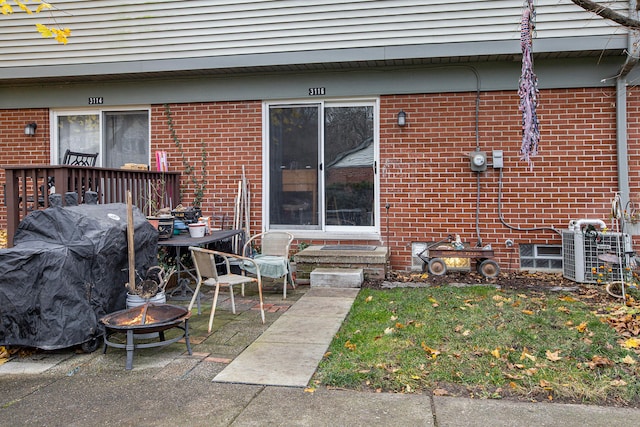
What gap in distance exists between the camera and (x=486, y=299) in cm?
542

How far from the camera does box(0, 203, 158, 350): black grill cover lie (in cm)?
379

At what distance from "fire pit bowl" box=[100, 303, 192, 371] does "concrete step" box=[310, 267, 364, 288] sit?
2484 millimetres

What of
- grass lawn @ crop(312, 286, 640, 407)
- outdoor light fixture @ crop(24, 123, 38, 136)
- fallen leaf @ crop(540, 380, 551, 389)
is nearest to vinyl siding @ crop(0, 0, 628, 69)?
outdoor light fixture @ crop(24, 123, 38, 136)

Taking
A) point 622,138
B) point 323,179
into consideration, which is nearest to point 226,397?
point 323,179

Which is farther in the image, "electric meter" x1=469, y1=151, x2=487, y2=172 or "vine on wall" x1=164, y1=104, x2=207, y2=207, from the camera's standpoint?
"vine on wall" x1=164, y1=104, x2=207, y2=207

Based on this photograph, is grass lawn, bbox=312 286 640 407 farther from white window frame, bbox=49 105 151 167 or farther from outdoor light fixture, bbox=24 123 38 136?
outdoor light fixture, bbox=24 123 38 136

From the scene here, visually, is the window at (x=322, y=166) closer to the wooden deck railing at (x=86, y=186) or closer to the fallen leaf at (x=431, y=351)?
the wooden deck railing at (x=86, y=186)

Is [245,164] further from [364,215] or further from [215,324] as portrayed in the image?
[215,324]

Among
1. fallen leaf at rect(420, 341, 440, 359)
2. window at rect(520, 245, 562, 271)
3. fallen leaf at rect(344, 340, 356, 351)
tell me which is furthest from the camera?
window at rect(520, 245, 562, 271)

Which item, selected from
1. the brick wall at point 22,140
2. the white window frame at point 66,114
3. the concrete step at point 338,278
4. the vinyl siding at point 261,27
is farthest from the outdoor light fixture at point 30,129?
the concrete step at point 338,278

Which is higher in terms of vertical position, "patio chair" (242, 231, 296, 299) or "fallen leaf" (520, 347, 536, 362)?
"patio chair" (242, 231, 296, 299)

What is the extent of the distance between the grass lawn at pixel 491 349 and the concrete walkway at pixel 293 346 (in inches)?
4.9

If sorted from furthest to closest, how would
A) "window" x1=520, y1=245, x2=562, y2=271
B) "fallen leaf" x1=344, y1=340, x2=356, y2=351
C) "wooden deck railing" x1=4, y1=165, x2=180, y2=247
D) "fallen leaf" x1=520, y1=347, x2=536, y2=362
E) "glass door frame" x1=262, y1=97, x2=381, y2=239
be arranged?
"glass door frame" x1=262, y1=97, x2=381, y2=239 → "window" x1=520, y1=245, x2=562, y2=271 → "wooden deck railing" x1=4, y1=165, x2=180, y2=247 → "fallen leaf" x1=344, y1=340, x2=356, y2=351 → "fallen leaf" x1=520, y1=347, x2=536, y2=362

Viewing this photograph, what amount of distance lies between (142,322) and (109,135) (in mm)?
5226
